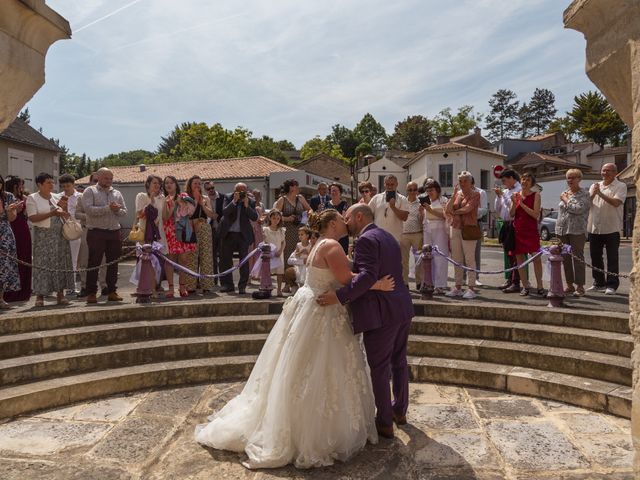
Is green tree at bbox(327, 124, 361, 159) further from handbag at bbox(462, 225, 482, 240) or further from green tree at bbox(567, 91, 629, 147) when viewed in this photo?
A: handbag at bbox(462, 225, 482, 240)

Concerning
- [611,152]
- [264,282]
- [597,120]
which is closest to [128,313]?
[264,282]

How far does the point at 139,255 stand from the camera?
6645 millimetres

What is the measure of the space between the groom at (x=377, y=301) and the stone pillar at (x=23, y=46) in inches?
94.2

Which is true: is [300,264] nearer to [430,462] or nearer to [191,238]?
[191,238]

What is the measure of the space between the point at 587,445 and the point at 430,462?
1328mm

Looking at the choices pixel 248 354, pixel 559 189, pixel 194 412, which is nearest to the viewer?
pixel 194 412

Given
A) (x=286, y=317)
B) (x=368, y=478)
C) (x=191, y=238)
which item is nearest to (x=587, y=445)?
(x=368, y=478)

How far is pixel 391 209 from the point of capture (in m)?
7.57

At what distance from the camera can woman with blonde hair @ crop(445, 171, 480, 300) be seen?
24.2 ft

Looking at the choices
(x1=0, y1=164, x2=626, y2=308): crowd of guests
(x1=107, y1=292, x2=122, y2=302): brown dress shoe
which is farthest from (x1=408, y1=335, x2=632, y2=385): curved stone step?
(x1=107, y1=292, x2=122, y2=302): brown dress shoe

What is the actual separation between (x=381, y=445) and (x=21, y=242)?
6.01m

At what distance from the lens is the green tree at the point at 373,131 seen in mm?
84062

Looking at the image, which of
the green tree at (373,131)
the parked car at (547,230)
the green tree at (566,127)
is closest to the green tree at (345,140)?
the green tree at (373,131)

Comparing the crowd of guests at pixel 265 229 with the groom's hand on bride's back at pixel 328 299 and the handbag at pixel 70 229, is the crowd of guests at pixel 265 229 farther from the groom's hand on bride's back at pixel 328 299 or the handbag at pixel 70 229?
the groom's hand on bride's back at pixel 328 299
